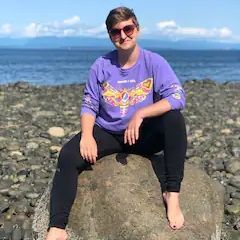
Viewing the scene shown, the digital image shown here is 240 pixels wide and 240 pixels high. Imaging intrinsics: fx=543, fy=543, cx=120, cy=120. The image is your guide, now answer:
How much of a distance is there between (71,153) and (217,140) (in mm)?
7693

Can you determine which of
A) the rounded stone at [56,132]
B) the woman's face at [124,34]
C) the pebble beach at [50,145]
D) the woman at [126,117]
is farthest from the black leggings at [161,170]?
the rounded stone at [56,132]

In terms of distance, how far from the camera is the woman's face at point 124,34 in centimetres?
586

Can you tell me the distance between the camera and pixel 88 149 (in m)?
5.78

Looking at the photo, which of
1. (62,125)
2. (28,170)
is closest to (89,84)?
(28,170)

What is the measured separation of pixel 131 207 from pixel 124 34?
1851 millimetres

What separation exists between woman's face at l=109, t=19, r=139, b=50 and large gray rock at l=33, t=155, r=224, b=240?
49.3 inches

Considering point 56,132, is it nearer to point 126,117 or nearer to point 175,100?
point 126,117

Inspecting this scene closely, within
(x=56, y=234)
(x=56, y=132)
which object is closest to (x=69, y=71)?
(x=56, y=132)

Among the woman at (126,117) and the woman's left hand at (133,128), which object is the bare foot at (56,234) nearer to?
the woman at (126,117)

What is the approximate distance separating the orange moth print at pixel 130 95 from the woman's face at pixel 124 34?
0.45 m

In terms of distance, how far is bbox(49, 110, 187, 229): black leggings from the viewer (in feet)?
18.4

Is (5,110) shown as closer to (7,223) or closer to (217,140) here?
(217,140)

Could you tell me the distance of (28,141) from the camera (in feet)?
40.7

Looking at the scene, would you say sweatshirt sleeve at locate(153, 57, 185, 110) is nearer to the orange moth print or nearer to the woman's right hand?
the orange moth print
